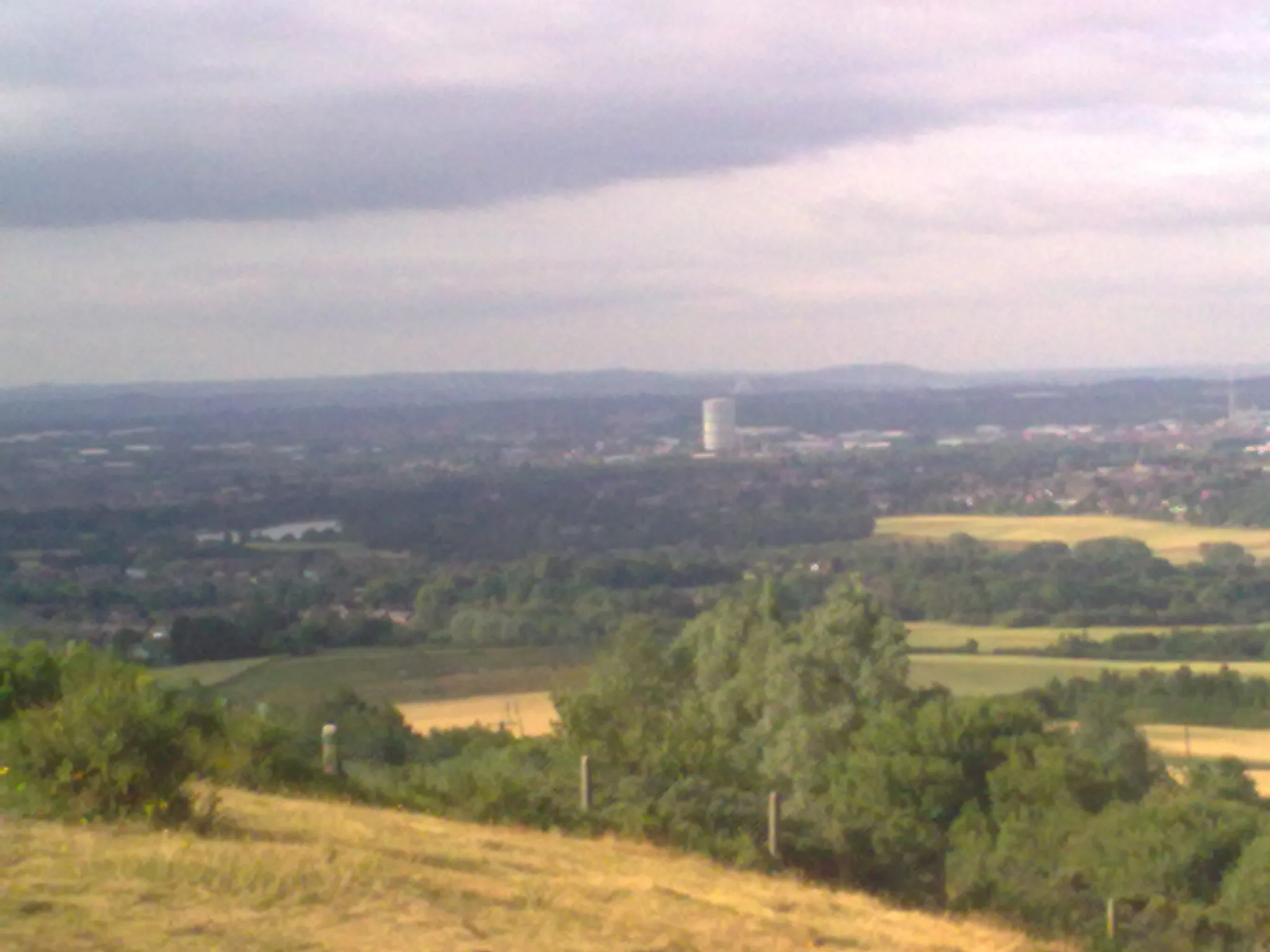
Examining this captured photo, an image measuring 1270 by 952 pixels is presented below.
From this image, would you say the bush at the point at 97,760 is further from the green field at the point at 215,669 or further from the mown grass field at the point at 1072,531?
the mown grass field at the point at 1072,531

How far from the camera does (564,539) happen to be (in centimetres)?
4616

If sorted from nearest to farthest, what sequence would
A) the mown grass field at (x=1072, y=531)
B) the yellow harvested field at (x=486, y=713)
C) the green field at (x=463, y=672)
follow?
the yellow harvested field at (x=486, y=713), the green field at (x=463, y=672), the mown grass field at (x=1072, y=531)

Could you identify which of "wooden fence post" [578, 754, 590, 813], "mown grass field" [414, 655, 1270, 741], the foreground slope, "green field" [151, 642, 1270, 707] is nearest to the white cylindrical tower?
"mown grass field" [414, 655, 1270, 741]

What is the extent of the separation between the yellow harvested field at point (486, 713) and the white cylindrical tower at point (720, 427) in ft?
113

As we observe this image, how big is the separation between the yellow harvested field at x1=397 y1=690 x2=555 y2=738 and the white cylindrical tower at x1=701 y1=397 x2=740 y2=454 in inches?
1351

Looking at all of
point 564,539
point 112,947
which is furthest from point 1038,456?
point 112,947

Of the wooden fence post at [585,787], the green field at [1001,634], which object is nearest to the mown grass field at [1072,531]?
the green field at [1001,634]

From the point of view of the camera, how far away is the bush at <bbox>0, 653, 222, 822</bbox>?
28.4 feet

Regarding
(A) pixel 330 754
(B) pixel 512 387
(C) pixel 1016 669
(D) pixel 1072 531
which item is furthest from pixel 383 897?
(B) pixel 512 387

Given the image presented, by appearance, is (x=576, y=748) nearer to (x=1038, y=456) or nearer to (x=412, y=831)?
(x=412, y=831)

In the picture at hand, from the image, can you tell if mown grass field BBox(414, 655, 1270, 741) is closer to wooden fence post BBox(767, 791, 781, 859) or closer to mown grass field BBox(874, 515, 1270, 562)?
wooden fence post BBox(767, 791, 781, 859)

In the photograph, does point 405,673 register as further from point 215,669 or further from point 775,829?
point 775,829

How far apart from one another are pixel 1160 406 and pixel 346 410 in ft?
Result: 122

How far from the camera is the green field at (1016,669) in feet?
95.2
